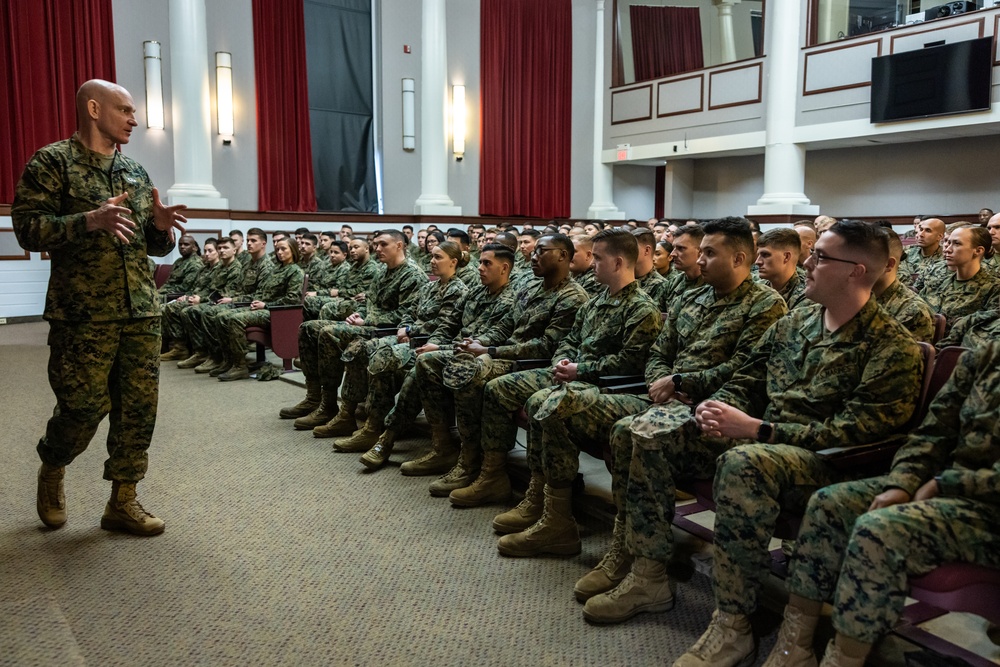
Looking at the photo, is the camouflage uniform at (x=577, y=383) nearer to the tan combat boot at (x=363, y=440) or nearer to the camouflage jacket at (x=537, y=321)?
the camouflage jacket at (x=537, y=321)

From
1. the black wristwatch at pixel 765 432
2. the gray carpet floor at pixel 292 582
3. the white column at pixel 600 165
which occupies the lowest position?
the gray carpet floor at pixel 292 582

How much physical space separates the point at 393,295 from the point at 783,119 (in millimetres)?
7502

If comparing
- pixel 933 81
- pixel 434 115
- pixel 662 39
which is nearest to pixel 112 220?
pixel 933 81

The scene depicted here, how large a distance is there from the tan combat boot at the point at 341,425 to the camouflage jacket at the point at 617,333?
1541 mm

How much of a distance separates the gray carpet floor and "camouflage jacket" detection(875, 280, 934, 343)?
4.21 ft

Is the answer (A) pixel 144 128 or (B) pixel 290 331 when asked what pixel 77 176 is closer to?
(B) pixel 290 331

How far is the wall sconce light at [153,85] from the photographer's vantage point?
31.4ft

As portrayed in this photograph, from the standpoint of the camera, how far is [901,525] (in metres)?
1.60

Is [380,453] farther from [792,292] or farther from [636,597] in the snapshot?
[792,292]

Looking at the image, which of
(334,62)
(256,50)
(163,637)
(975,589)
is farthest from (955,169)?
(163,637)

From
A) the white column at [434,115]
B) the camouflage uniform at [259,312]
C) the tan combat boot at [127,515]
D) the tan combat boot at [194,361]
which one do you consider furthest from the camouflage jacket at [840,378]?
the white column at [434,115]

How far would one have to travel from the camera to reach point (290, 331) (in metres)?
5.98

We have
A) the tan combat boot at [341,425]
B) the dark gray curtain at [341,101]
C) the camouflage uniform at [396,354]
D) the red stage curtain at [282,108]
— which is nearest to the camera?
the camouflage uniform at [396,354]

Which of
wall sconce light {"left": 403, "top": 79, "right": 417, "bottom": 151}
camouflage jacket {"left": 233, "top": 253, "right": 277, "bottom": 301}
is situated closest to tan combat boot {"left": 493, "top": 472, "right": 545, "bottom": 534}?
camouflage jacket {"left": 233, "top": 253, "right": 277, "bottom": 301}
